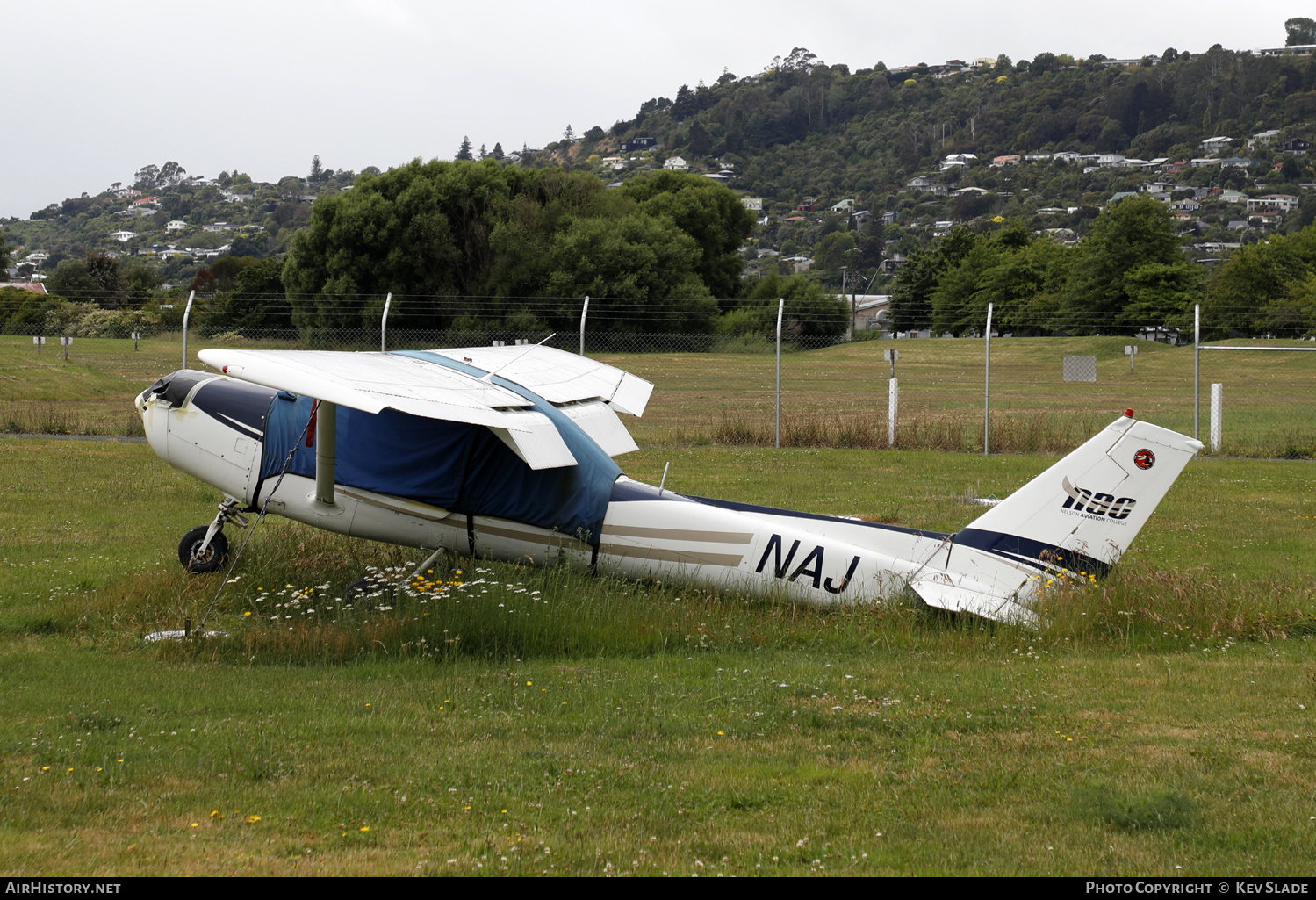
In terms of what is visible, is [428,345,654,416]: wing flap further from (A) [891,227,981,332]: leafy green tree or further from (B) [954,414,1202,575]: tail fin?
(A) [891,227,981,332]: leafy green tree

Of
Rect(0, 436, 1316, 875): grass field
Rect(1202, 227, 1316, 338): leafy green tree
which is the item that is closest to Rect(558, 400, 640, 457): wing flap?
Rect(0, 436, 1316, 875): grass field

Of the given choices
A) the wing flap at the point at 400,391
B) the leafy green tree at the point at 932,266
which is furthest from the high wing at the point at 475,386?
the leafy green tree at the point at 932,266

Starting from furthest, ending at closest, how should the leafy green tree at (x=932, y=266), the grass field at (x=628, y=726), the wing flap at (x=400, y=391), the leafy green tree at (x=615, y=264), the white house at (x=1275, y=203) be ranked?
the white house at (x=1275, y=203) → the leafy green tree at (x=932, y=266) → the leafy green tree at (x=615, y=264) → the wing flap at (x=400, y=391) → the grass field at (x=628, y=726)

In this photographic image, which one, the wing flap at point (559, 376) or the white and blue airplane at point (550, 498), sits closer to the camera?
the white and blue airplane at point (550, 498)

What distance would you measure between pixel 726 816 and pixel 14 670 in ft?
16.3

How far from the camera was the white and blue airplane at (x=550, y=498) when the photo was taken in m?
7.79

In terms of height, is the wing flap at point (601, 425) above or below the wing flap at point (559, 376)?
below

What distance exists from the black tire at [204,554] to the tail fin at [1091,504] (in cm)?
A: 650

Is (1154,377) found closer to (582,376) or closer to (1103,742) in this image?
(582,376)

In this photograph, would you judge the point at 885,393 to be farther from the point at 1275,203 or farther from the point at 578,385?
the point at 1275,203

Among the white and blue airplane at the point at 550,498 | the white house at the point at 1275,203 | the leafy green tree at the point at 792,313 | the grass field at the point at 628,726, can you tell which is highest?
the white house at the point at 1275,203

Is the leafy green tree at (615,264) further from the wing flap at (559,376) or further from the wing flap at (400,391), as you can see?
the wing flap at (400,391)

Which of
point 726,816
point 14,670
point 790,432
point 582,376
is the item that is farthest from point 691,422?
point 726,816

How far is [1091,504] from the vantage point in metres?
7.88
